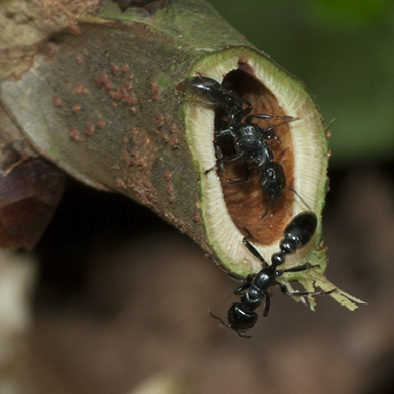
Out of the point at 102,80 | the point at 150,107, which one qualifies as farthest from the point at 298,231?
the point at 102,80

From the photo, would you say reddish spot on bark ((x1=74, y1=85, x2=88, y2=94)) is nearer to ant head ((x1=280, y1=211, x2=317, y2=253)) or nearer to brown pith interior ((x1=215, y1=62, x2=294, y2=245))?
brown pith interior ((x1=215, y1=62, x2=294, y2=245))

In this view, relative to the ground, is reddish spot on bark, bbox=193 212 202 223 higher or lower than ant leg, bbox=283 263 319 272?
higher

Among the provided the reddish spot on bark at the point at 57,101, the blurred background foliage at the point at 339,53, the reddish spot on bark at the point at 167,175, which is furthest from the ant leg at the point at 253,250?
the blurred background foliage at the point at 339,53

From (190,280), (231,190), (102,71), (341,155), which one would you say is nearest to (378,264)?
(341,155)

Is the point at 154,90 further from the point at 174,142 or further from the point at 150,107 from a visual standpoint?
the point at 174,142

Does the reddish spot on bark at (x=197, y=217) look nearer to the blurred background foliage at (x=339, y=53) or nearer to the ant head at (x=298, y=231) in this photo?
the ant head at (x=298, y=231)

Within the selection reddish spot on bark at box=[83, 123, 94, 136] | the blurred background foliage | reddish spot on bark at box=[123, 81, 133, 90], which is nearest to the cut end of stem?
reddish spot on bark at box=[123, 81, 133, 90]

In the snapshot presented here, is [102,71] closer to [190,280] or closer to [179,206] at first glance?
[179,206]
